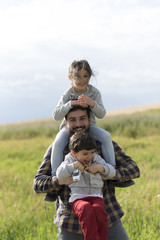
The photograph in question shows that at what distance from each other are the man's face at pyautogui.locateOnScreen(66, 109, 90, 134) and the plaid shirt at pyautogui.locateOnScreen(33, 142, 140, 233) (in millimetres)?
254

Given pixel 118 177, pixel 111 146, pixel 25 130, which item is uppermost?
pixel 111 146

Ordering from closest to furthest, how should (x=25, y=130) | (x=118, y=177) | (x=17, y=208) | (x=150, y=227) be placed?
(x=118, y=177) → (x=150, y=227) → (x=17, y=208) → (x=25, y=130)

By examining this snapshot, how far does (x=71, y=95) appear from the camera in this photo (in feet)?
12.3

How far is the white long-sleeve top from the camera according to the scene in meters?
3.45

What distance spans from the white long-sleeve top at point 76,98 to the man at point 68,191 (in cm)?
13

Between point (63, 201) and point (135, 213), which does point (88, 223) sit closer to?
point (63, 201)

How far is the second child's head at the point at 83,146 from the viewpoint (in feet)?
9.37

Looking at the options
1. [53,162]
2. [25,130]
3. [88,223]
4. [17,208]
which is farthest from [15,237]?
[25,130]

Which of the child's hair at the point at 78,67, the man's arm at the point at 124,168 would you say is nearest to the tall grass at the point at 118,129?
the child's hair at the point at 78,67

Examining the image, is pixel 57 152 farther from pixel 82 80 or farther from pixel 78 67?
pixel 78 67

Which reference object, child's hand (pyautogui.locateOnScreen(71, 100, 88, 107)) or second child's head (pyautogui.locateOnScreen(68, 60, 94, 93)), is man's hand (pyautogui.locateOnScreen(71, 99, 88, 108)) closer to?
child's hand (pyautogui.locateOnScreen(71, 100, 88, 107))

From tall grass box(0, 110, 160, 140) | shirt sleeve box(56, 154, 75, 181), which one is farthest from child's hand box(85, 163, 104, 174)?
tall grass box(0, 110, 160, 140)

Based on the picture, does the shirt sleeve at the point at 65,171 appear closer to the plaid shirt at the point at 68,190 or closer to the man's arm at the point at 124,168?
the plaid shirt at the point at 68,190

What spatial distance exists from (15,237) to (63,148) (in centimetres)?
237
